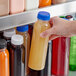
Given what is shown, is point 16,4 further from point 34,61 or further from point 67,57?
point 67,57

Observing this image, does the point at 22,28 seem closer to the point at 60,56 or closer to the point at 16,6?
the point at 16,6

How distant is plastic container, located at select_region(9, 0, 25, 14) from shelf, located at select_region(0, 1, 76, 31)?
0.06 feet

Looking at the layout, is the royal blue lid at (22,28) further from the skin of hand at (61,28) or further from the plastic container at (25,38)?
the skin of hand at (61,28)

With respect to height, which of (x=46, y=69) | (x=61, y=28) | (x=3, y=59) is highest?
(x=61, y=28)

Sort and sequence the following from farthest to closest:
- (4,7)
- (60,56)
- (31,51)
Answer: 1. (60,56)
2. (31,51)
3. (4,7)

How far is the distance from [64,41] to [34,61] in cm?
21

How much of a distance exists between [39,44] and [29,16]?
116mm

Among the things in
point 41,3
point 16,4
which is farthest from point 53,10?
point 16,4

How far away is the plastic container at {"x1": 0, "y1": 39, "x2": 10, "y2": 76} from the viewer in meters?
1.01

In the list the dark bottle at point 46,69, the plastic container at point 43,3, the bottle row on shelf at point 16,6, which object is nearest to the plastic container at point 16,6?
the bottle row on shelf at point 16,6

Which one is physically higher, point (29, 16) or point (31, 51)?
point (29, 16)

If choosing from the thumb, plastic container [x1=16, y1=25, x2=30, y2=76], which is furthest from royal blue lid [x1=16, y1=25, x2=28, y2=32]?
the thumb

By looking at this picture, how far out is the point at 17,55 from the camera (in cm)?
107

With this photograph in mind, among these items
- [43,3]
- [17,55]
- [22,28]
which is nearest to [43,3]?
[43,3]
